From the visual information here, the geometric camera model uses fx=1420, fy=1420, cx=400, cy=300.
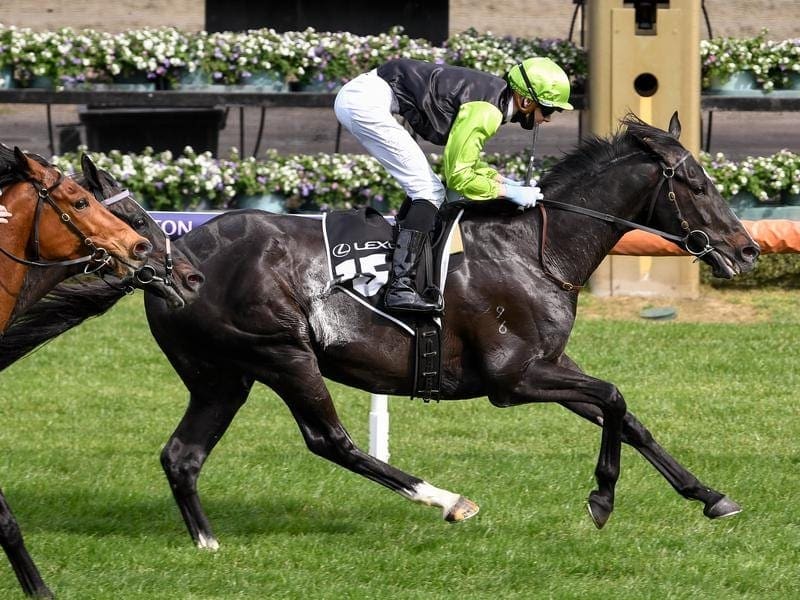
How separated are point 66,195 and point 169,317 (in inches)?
36.1

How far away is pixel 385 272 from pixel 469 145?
63 centimetres

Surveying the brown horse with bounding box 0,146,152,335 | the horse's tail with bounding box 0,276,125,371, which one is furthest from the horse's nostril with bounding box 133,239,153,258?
the horse's tail with bounding box 0,276,125,371

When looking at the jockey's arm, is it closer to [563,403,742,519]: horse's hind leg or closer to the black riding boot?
the black riding boot

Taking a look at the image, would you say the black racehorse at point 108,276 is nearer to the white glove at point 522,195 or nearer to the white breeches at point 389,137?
the white breeches at point 389,137

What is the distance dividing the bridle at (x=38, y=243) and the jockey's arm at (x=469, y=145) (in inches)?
Result: 57.2

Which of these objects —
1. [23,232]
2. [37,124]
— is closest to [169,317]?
[23,232]

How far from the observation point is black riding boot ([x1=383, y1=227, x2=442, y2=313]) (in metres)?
5.81

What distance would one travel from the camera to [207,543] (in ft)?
19.6

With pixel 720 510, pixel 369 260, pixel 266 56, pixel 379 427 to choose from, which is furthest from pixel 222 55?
pixel 720 510

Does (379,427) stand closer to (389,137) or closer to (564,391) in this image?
(564,391)

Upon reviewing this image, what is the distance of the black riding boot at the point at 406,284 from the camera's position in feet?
19.1

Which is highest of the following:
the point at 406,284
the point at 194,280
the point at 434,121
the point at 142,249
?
the point at 434,121

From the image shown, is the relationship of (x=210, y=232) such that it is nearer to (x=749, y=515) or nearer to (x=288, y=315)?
(x=288, y=315)

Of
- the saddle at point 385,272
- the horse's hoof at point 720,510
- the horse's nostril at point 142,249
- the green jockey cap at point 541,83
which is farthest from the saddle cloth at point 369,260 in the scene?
the horse's hoof at point 720,510
